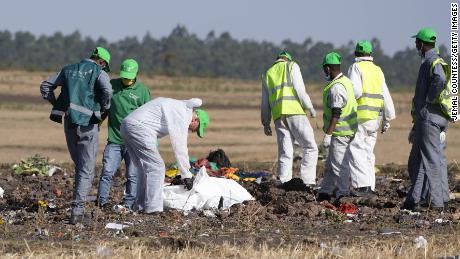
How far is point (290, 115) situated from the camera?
1647 centimetres

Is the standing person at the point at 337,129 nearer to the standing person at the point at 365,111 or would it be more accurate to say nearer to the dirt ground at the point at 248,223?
the standing person at the point at 365,111

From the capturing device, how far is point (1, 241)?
422 inches

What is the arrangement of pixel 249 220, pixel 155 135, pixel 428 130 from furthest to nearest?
pixel 428 130, pixel 155 135, pixel 249 220

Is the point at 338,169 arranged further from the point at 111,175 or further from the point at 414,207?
the point at 111,175

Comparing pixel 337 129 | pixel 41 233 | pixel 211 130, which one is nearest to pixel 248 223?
pixel 41 233

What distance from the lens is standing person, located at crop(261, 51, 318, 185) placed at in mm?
16438

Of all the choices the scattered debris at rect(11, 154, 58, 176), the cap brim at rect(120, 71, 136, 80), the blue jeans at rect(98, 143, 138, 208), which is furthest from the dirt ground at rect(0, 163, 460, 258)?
the scattered debris at rect(11, 154, 58, 176)

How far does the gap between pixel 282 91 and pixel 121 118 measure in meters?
3.08

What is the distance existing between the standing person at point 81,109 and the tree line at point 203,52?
269ft

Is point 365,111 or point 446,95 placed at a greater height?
point 446,95

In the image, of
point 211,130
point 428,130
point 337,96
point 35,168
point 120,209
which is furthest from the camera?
A: point 211,130

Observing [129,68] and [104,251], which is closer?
[104,251]

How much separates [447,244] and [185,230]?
2543 millimetres

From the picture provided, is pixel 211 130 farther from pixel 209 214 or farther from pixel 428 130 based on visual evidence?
pixel 209 214
